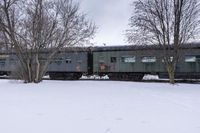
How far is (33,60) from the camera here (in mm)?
25562

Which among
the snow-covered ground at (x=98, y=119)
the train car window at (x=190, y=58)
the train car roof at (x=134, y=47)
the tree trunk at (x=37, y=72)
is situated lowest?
the snow-covered ground at (x=98, y=119)

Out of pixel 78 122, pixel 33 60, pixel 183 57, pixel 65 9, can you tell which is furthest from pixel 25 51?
pixel 78 122

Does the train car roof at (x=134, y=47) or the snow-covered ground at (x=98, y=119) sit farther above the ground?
the train car roof at (x=134, y=47)

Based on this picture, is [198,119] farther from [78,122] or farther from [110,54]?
[110,54]

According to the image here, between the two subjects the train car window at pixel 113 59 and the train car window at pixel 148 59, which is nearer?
the train car window at pixel 148 59

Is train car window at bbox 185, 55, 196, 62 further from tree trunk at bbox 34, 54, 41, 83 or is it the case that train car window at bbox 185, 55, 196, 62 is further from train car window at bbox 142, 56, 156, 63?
tree trunk at bbox 34, 54, 41, 83

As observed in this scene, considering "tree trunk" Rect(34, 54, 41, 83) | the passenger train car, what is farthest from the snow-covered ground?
the passenger train car

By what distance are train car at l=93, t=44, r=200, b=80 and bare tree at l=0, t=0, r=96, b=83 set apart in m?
5.68

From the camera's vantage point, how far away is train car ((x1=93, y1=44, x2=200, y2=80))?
91.6ft

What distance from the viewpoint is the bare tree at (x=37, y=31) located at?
2469 cm

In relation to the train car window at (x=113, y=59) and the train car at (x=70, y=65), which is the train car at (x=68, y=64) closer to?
the train car at (x=70, y=65)

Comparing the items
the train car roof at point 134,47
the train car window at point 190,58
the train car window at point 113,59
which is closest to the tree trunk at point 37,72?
the train car roof at point 134,47

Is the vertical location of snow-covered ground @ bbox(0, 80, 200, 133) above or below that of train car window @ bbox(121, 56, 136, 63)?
below

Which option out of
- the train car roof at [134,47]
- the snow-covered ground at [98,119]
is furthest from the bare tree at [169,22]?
the snow-covered ground at [98,119]
